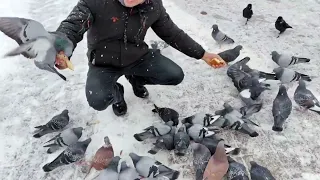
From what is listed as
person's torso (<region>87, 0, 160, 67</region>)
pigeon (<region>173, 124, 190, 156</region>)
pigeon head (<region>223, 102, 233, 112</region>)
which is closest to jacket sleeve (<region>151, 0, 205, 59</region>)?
person's torso (<region>87, 0, 160, 67</region>)

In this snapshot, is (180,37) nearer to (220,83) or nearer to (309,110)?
(220,83)

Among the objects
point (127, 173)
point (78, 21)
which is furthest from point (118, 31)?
point (127, 173)

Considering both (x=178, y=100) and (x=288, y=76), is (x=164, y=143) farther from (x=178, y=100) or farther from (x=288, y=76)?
(x=288, y=76)

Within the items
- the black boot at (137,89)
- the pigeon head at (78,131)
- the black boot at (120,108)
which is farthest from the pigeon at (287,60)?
the pigeon head at (78,131)

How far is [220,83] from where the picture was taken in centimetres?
340

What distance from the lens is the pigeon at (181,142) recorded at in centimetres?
260

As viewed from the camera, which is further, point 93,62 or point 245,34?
point 245,34

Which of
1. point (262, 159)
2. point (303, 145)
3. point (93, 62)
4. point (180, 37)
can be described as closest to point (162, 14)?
point (180, 37)

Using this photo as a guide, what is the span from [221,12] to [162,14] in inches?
78.4

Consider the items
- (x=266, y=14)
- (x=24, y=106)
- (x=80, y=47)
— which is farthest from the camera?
(x=266, y=14)

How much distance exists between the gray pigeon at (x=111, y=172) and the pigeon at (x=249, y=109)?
1.17m

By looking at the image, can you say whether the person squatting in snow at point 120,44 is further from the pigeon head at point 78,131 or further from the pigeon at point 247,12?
the pigeon at point 247,12

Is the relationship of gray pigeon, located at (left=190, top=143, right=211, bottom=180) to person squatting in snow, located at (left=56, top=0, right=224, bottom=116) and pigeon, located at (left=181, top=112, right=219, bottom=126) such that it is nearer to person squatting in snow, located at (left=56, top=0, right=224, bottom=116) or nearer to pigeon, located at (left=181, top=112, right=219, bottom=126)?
pigeon, located at (left=181, top=112, right=219, bottom=126)

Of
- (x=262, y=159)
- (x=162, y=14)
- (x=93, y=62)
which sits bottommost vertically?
(x=262, y=159)
